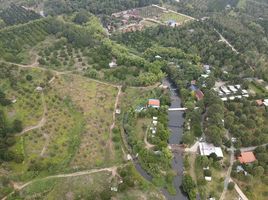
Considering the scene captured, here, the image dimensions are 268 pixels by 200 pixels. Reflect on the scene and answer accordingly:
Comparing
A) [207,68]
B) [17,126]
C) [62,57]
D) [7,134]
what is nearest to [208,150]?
[207,68]

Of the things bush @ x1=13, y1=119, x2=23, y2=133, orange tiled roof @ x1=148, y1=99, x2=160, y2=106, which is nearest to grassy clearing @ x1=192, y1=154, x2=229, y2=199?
orange tiled roof @ x1=148, y1=99, x2=160, y2=106

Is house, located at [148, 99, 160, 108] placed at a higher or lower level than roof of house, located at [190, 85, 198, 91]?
lower

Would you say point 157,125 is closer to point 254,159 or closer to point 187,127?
point 187,127

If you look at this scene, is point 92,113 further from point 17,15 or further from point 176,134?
point 17,15

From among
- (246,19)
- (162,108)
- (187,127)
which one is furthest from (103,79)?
(246,19)

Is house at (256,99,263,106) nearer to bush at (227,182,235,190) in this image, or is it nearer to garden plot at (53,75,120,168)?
bush at (227,182,235,190)

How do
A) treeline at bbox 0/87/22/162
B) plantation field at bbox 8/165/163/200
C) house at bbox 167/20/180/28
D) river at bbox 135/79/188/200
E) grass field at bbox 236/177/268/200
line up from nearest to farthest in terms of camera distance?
plantation field at bbox 8/165/163/200 → grass field at bbox 236/177/268/200 → river at bbox 135/79/188/200 → treeline at bbox 0/87/22/162 → house at bbox 167/20/180/28
